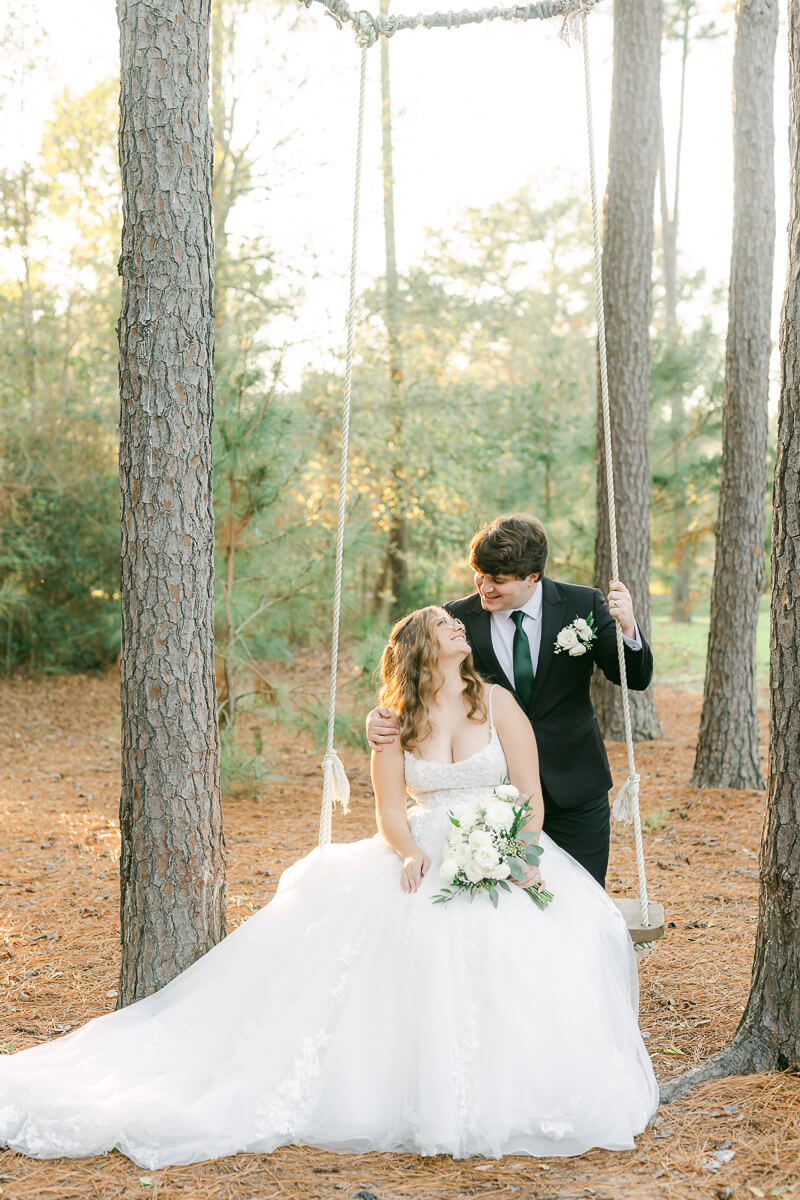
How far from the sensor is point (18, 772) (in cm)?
832

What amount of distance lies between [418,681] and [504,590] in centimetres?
49

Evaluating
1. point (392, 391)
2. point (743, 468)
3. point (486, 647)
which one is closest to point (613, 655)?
point (486, 647)

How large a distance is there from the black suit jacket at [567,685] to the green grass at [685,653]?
6763 millimetres

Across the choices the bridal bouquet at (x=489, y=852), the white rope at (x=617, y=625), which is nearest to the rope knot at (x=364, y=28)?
the white rope at (x=617, y=625)

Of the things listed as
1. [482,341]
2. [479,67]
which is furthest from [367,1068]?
[479,67]

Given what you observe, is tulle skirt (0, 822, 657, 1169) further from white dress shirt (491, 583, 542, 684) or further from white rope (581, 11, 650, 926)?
white dress shirt (491, 583, 542, 684)

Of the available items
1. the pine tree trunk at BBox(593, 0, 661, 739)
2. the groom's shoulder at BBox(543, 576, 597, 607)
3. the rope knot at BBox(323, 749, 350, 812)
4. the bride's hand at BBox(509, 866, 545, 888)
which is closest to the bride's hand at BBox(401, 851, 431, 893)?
the bride's hand at BBox(509, 866, 545, 888)

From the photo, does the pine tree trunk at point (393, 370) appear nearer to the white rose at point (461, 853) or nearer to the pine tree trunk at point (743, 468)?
the pine tree trunk at point (743, 468)

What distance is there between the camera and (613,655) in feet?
11.6

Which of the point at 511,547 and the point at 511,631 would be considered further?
the point at 511,631

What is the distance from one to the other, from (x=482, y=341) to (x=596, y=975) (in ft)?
A: 43.4

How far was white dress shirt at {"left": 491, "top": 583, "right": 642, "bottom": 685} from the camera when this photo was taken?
11.7 ft

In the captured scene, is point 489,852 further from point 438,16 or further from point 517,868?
point 438,16

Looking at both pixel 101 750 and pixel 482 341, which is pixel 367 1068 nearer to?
pixel 101 750
